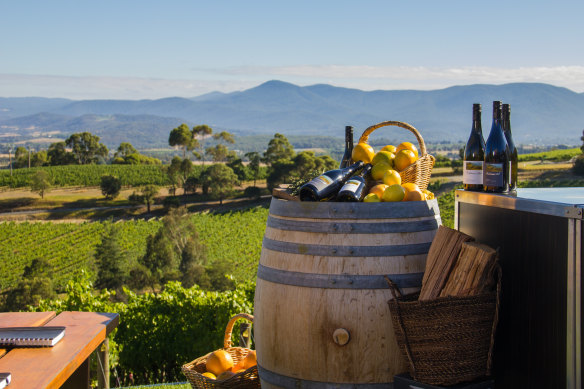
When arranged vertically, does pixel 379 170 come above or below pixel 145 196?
above

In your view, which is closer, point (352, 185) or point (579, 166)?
point (352, 185)

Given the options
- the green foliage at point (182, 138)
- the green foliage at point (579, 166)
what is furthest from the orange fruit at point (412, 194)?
the green foliage at point (182, 138)

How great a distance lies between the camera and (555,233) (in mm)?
1854

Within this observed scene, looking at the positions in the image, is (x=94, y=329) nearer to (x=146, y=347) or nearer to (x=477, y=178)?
(x=477, y=178)

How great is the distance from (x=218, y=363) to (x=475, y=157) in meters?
1.48

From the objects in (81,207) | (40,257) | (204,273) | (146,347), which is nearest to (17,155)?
(81,207)

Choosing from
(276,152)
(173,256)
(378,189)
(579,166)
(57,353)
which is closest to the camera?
(57,353)

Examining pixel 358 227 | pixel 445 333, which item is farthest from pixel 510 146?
pixel 445 333

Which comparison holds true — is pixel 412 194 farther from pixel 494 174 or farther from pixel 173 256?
pixel 173 256

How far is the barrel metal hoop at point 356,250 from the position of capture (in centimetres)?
205

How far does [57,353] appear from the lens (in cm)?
188

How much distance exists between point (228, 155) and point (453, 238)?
55.3 metres

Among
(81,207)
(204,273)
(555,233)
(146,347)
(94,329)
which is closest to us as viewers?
(555,233)

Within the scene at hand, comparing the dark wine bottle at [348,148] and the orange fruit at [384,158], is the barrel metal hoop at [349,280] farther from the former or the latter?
the dark wine bottle at [348,148]
